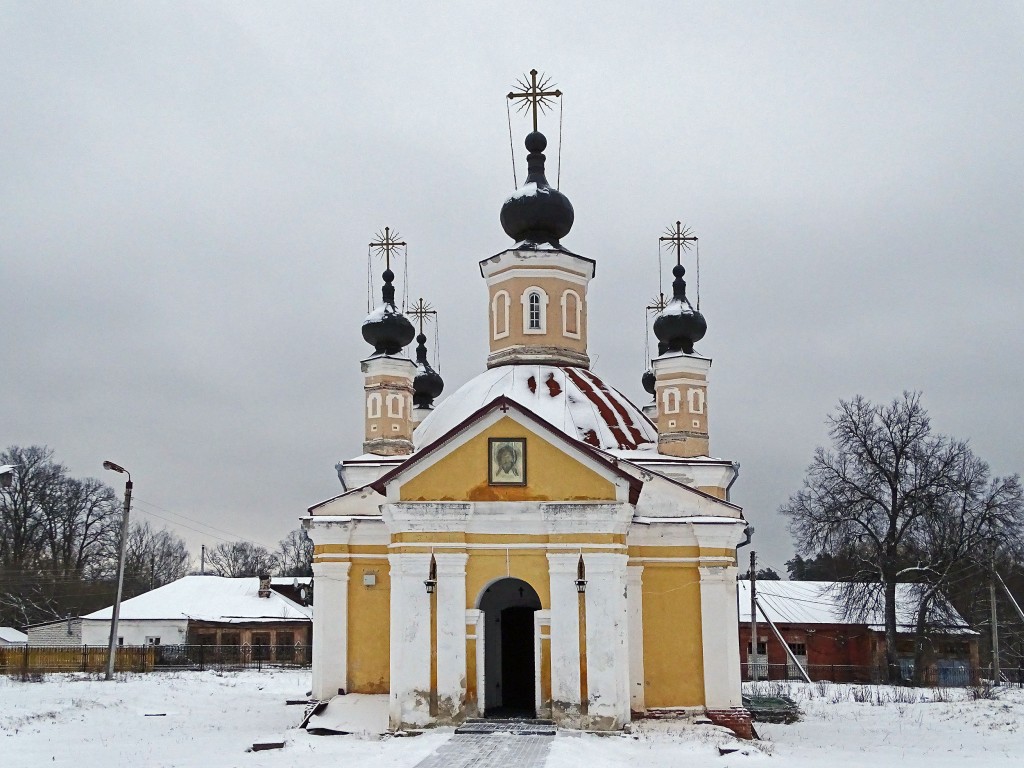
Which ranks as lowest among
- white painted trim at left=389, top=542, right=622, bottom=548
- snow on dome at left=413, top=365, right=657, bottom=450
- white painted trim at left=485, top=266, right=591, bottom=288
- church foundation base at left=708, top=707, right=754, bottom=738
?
church foundation base at left=708, top=707, right=754, bottom=738

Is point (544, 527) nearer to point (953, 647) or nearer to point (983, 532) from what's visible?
point (983, 532)

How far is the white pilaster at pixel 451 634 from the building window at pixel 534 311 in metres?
8.10

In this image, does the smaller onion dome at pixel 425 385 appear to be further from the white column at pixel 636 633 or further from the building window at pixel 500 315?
the white column at pixel 636 633

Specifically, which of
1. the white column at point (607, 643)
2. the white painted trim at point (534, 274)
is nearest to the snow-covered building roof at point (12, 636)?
the white painted trim at point (534, 274)

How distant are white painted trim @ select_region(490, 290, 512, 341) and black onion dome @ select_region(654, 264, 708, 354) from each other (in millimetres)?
3551

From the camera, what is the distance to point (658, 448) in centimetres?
2405

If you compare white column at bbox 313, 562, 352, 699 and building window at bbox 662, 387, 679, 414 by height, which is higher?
building window at bbox 662, 387, 679, 414

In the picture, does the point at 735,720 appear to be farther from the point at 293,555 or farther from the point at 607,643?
the point at 293,555

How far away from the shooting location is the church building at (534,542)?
18625 mm

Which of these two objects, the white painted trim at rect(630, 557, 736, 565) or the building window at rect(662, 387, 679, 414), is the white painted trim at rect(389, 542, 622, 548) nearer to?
the white painted trim at rect(630, 557, 736, 565)

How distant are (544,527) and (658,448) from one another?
5905 mm

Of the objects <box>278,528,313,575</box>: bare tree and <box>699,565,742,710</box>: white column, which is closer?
<box>699,565,742,710</box>: white column

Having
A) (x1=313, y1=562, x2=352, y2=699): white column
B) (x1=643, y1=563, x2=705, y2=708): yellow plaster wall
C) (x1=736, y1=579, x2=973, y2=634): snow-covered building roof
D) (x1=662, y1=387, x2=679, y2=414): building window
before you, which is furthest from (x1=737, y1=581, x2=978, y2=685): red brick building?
(x1=313, y1=562, x2=352, y2=699): white column

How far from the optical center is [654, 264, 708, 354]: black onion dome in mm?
24656
